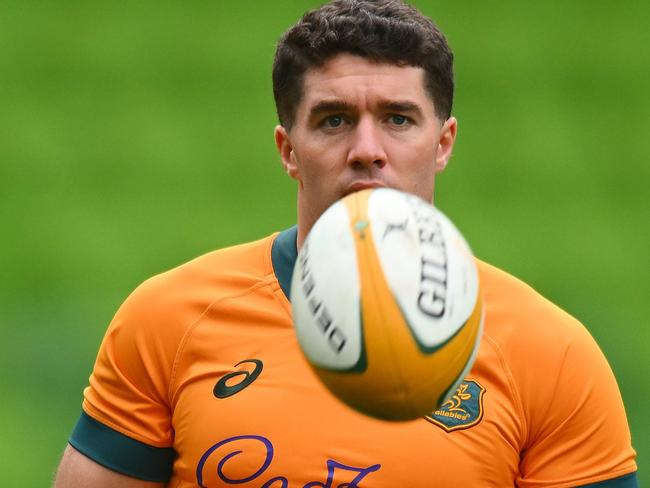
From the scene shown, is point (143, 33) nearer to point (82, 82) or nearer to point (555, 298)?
point (82, 82)

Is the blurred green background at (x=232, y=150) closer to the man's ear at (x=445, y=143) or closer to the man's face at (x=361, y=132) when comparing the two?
the man's ear at (x=445, y=143)

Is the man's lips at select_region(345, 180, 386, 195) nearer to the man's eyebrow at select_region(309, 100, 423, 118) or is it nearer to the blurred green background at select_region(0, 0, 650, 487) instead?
the man's eyebrow at select_region(309, 100, 423, 118)

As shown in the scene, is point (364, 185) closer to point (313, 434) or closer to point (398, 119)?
point (398, 119)

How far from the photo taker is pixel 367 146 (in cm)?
280

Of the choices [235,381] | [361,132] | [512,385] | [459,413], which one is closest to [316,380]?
[235,381]

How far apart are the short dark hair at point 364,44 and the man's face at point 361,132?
0.03m

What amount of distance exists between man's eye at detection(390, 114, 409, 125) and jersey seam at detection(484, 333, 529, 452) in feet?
1.67

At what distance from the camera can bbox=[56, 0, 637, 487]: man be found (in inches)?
109

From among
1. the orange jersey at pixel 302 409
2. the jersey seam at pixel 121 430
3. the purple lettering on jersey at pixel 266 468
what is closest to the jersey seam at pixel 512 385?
the orange jersey at pixel 302 409

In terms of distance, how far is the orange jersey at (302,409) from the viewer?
2770 mm

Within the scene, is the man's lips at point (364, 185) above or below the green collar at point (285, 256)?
above

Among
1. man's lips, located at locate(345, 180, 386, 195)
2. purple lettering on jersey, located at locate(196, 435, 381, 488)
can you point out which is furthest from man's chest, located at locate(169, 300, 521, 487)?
man's lips, located at locate(345, 180, 386, 195)

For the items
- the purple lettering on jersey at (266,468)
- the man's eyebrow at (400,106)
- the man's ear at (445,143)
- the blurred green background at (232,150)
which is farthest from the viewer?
the blurred green background at (232,150)

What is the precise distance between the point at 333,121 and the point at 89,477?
99 centimetres
